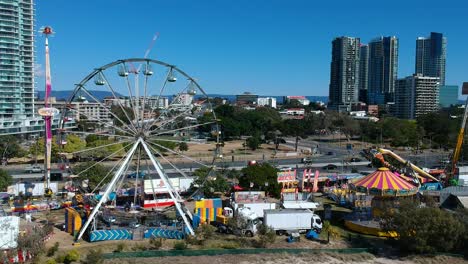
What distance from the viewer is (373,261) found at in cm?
2722

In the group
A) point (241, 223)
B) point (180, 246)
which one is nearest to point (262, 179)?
point (241, 223)

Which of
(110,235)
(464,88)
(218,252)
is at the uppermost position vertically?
(464,88)

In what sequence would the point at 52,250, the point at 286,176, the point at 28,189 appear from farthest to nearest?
the point at 286,176, the point at 28,189, the point at 52,250

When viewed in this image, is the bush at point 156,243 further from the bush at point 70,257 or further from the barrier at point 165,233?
the bush at point 70,257

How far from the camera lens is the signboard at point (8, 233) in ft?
81.5

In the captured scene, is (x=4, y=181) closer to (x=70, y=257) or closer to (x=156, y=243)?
(x=70, y=257)

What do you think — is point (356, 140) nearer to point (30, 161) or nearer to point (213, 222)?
point (30, 161)

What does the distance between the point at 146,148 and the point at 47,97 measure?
19.3 metres

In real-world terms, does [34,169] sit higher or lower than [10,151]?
lower

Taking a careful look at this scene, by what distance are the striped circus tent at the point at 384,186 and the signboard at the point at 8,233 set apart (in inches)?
884

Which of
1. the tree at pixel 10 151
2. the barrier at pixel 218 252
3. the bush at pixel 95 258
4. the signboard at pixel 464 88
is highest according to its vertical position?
the signboard at pixel 464 88

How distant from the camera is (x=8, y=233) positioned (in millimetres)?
25219

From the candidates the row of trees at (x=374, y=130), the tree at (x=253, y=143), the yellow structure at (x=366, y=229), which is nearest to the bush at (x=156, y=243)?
the yellow structure at (x=366, y=229)

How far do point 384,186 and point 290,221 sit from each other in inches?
300
